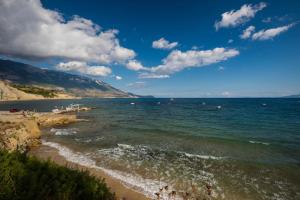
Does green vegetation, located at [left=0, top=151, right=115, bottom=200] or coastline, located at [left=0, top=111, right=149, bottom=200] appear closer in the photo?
green vegetation, located at [left=0, top=151, right=115, bottom=200]

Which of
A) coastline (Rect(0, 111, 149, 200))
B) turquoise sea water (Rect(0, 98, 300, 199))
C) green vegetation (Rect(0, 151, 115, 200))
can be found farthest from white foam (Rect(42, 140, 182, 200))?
green vegetation (Rect(0, 151, 115, 200))

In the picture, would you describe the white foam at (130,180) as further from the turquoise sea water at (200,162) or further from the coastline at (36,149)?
the coastline at (36,149)

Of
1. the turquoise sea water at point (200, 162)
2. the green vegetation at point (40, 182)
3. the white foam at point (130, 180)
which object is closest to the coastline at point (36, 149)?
the white foam at point (130, 180)

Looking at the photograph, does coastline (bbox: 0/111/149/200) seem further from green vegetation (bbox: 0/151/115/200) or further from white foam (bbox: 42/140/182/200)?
green vegetation (bbox: 0/151/115/200)

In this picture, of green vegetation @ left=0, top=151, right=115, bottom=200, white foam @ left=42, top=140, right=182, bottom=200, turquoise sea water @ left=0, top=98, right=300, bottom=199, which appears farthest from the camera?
turquoise sea water @ left=0, top=98, right=300, bottom=199

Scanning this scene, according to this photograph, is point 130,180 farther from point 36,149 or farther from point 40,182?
point 36,149

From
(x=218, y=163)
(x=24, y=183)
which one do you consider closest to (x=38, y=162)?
(x=24, y=183)

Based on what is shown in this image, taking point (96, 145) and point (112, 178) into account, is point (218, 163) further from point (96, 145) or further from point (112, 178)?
point (96, 145)

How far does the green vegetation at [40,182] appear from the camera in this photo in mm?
5802

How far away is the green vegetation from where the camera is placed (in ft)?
19.0

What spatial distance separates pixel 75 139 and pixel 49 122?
20687 mm

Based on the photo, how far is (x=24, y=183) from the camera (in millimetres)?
6254

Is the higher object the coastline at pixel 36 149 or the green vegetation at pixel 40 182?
the green vegetation at pixel 40 182

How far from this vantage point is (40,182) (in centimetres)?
635
